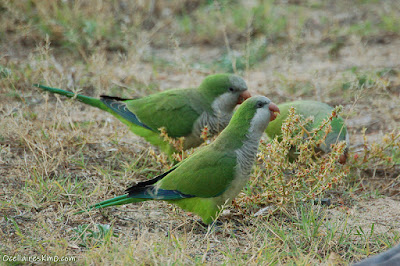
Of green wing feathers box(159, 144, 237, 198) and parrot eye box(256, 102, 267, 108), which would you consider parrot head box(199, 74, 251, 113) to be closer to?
parrot eye box(256, 102, 267, 108)

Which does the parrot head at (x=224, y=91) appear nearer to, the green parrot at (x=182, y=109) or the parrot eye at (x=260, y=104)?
the green parrot at (x=182, y=109)

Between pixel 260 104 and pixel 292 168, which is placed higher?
pixel 260 104

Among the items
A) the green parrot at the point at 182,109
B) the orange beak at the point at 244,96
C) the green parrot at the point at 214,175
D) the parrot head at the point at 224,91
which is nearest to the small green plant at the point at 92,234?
the green parrot at the point at 214,175

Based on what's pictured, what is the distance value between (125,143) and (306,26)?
12.0 feet

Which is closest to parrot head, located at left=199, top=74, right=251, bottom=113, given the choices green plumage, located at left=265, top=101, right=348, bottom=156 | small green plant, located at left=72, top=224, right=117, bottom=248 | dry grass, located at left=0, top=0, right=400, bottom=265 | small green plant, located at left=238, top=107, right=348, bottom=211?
green plumage, located at left=265, top=101, right=348, bottom=156

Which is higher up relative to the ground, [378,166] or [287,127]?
[287,127]

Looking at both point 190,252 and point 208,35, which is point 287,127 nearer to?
point 190,252

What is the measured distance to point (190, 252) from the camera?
275cm

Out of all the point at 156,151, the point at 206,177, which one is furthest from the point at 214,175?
the point at 156,151

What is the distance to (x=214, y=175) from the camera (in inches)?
117

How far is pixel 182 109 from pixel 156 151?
0.57m

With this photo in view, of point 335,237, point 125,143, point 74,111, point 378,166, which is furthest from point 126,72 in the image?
point 335,237

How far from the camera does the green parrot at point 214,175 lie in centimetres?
296

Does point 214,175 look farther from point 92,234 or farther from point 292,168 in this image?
point 92,234
